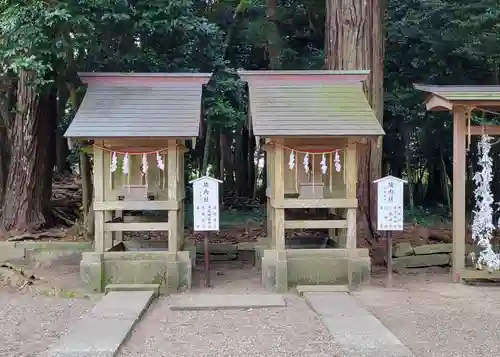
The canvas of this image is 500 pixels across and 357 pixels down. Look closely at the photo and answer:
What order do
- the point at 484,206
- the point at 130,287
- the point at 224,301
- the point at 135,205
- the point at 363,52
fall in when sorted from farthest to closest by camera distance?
the point at 363,52
the point at 484,206
the point at 135,205
the point at 130,287
the point at 224,301

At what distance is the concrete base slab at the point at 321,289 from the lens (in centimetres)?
754

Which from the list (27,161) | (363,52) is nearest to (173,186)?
(27,161)

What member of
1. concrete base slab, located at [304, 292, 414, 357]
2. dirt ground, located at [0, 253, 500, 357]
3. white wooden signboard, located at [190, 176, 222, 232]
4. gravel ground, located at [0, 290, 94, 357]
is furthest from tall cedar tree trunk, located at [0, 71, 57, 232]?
concrete base slab, located at [304, 292, 414, 357]

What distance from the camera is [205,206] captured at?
8156 mm

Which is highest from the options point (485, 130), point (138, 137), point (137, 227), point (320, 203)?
point (485, 130)

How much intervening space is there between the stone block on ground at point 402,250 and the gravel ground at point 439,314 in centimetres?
98

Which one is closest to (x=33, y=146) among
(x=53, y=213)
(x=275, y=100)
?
(x=53, y=213)

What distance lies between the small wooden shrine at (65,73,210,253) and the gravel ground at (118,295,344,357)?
160 cm

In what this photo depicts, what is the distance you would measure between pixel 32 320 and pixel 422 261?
6.59 metres

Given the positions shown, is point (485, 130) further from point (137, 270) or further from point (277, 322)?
point (137, 270)

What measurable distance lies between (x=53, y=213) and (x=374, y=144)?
6.54 meters

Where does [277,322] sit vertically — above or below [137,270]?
below

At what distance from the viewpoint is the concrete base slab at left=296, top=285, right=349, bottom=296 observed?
7.54 meters

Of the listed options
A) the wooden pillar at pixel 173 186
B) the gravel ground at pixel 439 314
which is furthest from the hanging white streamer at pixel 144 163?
the gravel ground at pixel 439 314
